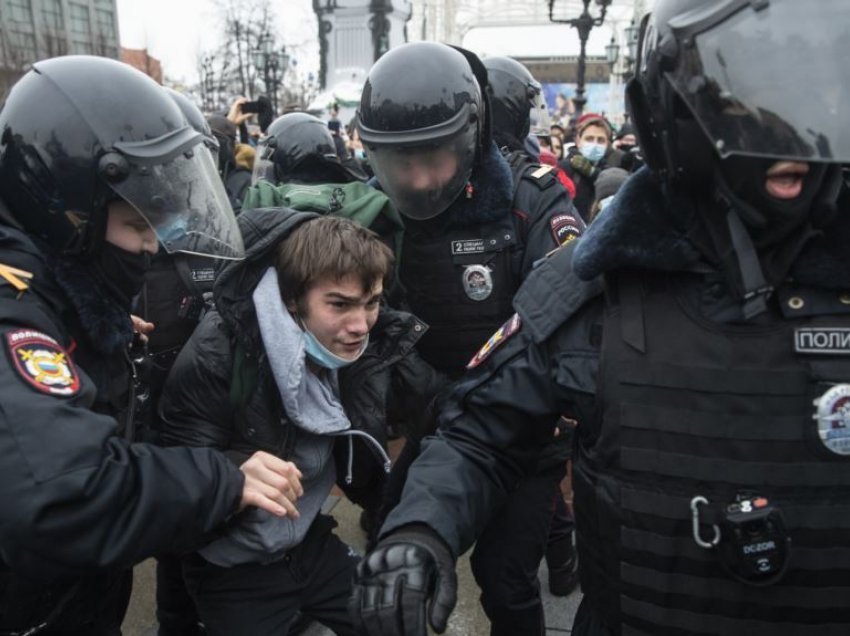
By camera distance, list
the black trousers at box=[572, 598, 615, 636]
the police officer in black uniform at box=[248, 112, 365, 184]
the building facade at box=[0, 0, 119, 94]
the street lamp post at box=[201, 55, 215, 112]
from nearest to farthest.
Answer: the black trousers at box=[572, 598, 615, 636], the police officer in black uniform at box=[248, 112, 365, 184], the street lamp post at box=[201, 55, 215, 112], the building facade at box=[0, 0, 119, 94]

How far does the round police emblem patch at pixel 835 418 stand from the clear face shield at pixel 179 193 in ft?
4.63

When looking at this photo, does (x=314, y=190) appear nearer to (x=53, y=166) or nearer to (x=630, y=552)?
(x=53, y=166)

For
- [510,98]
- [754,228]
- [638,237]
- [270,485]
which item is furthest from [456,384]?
[510,98]

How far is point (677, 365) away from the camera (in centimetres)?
134

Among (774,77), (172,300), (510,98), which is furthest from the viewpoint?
(510,98)

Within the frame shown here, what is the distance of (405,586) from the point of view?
139 centimetres

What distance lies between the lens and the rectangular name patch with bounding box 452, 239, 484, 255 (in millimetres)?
2687

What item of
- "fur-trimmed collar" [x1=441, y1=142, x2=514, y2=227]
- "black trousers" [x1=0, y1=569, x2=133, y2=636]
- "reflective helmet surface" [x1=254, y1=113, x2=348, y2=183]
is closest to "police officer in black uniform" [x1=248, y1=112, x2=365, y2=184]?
"reflective helmet surface" [x1=254, y1=113, x2=348, y2=183]

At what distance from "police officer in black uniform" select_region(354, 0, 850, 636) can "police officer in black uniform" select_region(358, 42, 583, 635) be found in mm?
1099

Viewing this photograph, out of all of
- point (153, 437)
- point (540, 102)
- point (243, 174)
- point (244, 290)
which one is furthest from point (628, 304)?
point (243, 174)

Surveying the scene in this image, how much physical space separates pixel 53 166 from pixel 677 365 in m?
1.36

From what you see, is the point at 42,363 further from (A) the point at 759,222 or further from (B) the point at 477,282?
(B) the point at 477,282

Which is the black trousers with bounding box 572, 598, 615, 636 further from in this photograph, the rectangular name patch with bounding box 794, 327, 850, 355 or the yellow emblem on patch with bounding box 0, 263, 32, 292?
the yellow emblem on patch with bounding box 0, 263, 32, 292

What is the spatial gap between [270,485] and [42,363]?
51 centimetres
